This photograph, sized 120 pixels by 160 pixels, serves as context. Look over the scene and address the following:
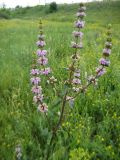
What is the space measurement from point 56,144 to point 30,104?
1.30 metres

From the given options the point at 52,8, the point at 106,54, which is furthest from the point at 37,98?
the point at 52,8

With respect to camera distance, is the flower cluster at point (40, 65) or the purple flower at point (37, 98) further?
the purple flower at point (37, 98)

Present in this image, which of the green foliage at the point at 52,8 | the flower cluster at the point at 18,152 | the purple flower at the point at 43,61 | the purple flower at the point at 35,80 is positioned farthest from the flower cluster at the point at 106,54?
the green foliage at the point at 52,8

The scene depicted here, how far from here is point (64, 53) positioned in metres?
7.88

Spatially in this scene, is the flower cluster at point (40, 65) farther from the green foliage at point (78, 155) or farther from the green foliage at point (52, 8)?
the green foliage at point (52, 8)

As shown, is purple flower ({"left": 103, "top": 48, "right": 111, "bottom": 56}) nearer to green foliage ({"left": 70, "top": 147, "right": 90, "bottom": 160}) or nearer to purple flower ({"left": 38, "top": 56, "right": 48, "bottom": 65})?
purple flower ({"left": 38, "top": 56, "right": 48, "bottom": 65})

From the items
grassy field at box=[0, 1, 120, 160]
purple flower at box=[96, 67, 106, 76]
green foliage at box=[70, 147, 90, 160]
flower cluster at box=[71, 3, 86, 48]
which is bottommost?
grassy field at box=[0, 1, 120, 160]

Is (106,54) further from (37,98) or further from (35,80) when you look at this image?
(37,98)

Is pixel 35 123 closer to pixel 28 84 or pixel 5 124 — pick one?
pixel 5 124

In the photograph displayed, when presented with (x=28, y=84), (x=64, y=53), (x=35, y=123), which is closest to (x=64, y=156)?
(x=35, y=123)

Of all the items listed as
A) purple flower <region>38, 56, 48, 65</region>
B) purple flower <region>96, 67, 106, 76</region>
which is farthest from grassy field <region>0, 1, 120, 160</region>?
purple flower <region>96, 67, 106, 76</region>

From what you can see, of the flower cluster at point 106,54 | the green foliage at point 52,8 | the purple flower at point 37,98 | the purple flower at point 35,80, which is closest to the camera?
the flower cluster at point 106,54

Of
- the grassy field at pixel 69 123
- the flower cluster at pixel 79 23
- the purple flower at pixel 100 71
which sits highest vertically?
the flower cluster at pixel 79 23

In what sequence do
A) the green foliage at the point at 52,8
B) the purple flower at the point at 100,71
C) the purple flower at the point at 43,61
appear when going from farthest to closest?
the green foliage at the point at 52,8 → the purple flower at the point at 43,61 → the purple flower at the point at 100,71
